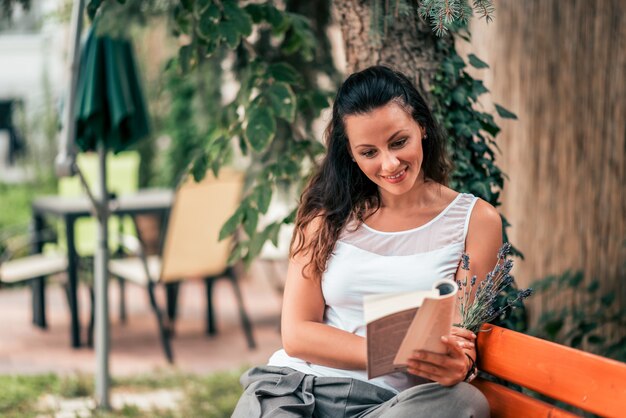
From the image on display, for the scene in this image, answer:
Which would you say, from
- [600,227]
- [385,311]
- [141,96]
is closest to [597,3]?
[600,227]

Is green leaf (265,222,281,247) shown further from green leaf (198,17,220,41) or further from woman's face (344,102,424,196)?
woman's face (344,102,424,196)

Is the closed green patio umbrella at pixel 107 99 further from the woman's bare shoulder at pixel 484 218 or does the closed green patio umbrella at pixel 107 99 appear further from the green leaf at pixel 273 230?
the woman's bare shoulder at pixel 484 218

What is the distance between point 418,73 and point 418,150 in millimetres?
618

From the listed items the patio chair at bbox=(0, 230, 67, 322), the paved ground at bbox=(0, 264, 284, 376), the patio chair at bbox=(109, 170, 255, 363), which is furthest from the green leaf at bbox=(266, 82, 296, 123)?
the patio chair at bbox=(0, 230, 67, 322)

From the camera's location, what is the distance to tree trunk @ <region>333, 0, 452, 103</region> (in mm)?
2820

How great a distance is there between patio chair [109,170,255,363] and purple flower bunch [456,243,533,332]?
3270 millimetres

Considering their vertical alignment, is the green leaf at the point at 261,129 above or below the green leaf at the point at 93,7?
below

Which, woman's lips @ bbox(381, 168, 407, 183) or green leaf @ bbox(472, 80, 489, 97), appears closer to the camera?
woman's lips @ bbox(381, 168, 407, 183)

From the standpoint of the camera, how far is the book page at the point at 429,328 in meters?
1.86

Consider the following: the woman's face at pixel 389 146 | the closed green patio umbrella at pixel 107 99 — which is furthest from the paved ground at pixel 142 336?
the woman's face at pixel 389 146

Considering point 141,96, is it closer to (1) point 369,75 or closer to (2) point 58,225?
(1) point 369,75

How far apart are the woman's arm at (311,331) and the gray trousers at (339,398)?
5cm

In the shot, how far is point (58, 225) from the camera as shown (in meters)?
8.22

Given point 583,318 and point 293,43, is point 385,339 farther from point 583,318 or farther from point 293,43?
point 583,318
